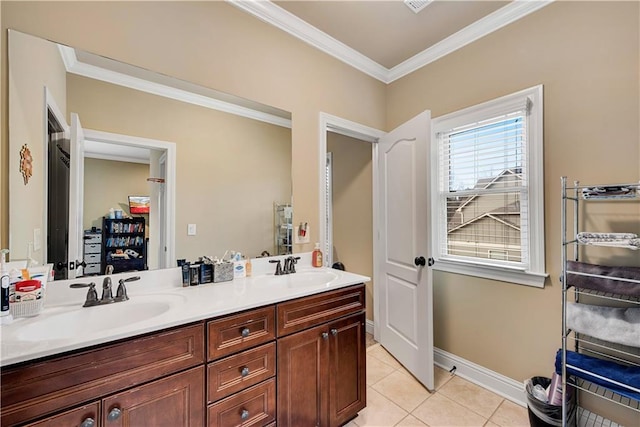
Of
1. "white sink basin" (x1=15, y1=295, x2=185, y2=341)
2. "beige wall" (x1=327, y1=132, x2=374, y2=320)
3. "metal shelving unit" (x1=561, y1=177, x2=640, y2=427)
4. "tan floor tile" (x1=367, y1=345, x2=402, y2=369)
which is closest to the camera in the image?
"white sink basin" (x1=15, y1=295, x2=185, y2=341)

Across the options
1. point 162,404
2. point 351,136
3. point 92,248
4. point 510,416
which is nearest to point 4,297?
point 92,248

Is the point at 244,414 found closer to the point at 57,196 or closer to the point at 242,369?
the point at 242,369

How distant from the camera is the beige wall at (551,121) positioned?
1.51 metres

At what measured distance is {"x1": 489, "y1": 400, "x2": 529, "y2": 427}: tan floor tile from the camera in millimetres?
1704

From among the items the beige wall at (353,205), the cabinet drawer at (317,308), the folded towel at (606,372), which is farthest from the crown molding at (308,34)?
the folded towel at (606,372)

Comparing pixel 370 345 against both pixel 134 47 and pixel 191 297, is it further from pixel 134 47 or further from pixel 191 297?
pixel 134 47

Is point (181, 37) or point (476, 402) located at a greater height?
point (181, 37)

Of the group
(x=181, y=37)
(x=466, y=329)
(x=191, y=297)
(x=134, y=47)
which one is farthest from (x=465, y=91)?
(x=191, y=297)

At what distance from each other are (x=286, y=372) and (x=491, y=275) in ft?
5.38

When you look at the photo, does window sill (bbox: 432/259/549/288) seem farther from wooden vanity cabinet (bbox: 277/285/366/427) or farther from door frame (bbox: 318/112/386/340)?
wooden vanity cabinet (bbox: 277/285/366/427)

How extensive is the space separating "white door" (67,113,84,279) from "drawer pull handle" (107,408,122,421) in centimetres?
73

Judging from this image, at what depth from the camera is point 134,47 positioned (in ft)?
4.71

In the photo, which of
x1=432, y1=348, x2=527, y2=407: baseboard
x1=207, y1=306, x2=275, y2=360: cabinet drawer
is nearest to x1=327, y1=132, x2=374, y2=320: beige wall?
x1=432, y1=348, x2=527, y2=407: baseboard

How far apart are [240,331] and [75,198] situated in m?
1.03
